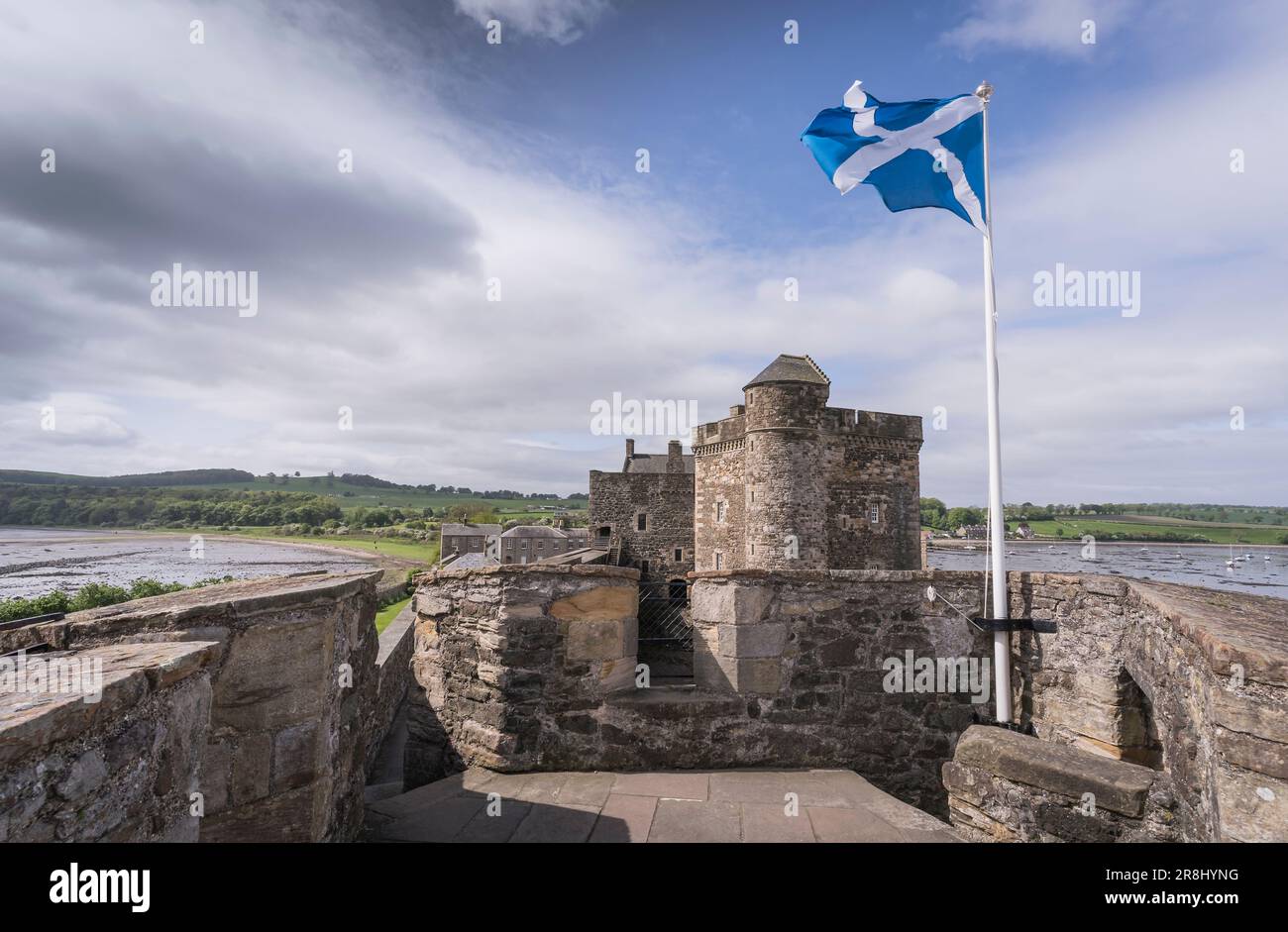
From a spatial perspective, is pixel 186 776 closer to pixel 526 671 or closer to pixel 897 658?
pixel 526 671

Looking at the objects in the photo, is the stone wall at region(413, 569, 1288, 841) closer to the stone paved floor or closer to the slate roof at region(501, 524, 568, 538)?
the stone paved floor

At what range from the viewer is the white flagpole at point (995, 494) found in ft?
15.8

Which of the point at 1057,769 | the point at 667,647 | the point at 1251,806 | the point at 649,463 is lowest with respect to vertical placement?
the point at 667,647

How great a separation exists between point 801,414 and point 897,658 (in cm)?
1569

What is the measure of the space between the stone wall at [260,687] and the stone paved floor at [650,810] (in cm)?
78

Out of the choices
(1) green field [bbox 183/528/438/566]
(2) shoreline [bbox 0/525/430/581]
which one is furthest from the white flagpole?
(1) green field [bbox 183/528/438/566]

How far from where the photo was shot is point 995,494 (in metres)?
5.65

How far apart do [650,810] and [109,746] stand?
2951 mm

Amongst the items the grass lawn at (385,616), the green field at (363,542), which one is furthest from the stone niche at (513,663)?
the green field at (363,542)

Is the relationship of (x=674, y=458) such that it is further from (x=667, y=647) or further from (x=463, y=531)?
(x=463, y=531)

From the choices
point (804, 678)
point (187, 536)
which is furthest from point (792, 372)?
point (187, 536)
